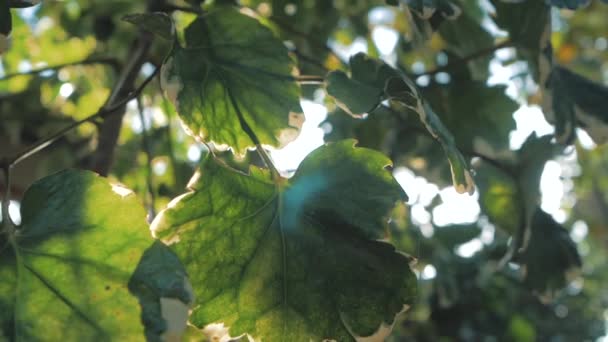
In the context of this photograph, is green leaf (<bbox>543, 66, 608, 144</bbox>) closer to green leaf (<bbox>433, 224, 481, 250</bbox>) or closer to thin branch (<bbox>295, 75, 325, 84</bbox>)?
thin branch (<bbox>295, 75, 325, 84</bbox>)

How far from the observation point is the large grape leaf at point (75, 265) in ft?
1.44

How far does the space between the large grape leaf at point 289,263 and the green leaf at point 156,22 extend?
126 mm

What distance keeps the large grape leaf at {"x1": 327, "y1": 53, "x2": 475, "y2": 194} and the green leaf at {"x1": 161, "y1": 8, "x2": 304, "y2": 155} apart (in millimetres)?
66

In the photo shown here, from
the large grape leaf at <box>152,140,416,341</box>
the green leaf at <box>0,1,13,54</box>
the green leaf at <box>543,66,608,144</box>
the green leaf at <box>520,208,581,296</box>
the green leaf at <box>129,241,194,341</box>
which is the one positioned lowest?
the green leaf at <box>520,208,581,296</box>

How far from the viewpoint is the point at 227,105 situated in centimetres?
63

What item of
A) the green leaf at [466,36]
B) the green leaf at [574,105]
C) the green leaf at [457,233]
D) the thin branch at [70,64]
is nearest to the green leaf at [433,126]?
the green leaf at [574,105]

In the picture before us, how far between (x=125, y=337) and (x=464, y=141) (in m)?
0.60

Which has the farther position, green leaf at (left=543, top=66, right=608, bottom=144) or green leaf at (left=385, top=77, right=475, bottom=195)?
green leaf at (left=543, top=66, right=608, bottom=144)

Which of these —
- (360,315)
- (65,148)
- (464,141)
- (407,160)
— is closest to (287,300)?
(360,315)

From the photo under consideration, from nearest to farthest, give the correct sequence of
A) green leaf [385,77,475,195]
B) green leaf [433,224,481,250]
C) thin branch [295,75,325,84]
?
green leaf [385,77,475,195], thin branch [295,75,325,84], green leaf [433,224,481,250]

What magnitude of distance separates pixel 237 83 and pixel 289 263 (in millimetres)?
201

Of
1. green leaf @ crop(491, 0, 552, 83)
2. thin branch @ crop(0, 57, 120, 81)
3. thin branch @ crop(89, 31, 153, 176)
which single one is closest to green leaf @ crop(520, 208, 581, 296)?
green leaf @ crop(491, 0, 552, 83)

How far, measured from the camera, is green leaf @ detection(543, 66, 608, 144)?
2.40 feet

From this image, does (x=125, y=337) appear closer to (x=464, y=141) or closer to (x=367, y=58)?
(x=367, y=58)
